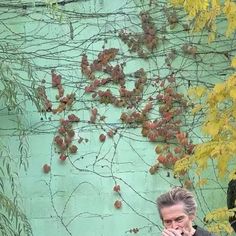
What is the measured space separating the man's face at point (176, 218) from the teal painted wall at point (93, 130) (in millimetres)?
2156

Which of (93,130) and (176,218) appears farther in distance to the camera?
(93,130)

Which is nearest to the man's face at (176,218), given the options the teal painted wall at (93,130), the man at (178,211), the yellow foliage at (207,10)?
the man at (178,211)

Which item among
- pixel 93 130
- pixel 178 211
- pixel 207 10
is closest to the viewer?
pixel 178 211

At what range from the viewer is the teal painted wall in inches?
225

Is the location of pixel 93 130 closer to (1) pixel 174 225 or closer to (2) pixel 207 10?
(2) pixel 207 10

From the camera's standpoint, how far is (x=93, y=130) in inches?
229

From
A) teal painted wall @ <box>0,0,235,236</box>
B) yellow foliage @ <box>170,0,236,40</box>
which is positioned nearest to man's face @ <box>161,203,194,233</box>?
yellow foliage @ <box>170,0,236,40</box>

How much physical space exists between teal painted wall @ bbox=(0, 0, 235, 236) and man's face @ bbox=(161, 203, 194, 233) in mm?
2156

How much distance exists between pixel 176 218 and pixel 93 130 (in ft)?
7.83

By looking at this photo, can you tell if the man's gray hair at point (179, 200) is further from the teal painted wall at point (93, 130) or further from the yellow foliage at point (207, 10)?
the teal painted wall at point (93, 130)

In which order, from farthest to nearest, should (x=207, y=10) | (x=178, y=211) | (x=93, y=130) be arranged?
1. (x=93, y=130)
2. (x=207, y=10)
3. (x=178, y=211)

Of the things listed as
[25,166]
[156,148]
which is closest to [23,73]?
[25,166]

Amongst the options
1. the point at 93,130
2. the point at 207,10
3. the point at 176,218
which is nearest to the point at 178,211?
the point at 176,218

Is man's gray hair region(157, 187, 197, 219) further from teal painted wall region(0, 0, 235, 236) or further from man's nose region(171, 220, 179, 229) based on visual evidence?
teal painted wall region(0, 0, 235, 236)
